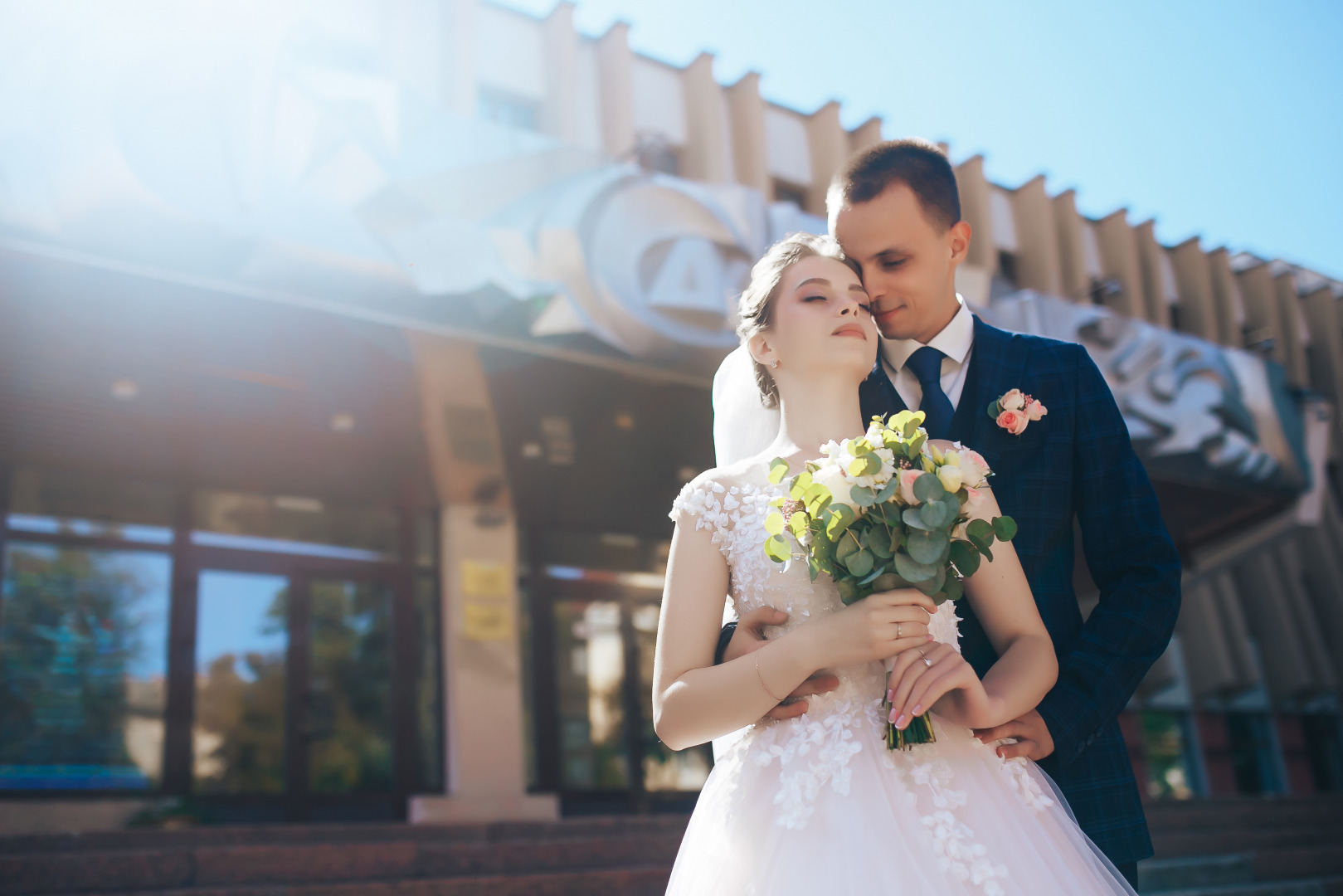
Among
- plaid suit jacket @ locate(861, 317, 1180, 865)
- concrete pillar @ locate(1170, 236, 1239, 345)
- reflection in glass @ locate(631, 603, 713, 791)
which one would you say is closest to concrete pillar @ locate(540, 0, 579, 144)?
reflection in glass @ locate(631, 603, 713, 791)

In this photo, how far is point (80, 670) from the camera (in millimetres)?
8844

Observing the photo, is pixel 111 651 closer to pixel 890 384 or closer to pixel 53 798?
pixel 53 798

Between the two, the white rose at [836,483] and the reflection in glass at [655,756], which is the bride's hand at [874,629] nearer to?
the white rose at [836,483]

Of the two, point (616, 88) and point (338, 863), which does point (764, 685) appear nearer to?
point (338, 863)

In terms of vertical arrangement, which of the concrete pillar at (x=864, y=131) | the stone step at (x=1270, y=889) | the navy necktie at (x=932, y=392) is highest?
the concrete pillar at (x=864, y=131)

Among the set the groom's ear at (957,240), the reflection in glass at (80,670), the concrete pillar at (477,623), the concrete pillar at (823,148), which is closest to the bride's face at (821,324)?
the groom's ear at (957,240)

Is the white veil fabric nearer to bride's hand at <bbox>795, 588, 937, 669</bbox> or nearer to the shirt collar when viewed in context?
the shirt collar

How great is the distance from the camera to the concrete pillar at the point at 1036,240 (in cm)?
Result: 1565

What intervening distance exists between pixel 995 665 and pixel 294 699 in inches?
352

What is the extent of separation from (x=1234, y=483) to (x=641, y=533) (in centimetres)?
706

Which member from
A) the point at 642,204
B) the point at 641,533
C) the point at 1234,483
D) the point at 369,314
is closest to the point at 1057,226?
the point at 1234,483

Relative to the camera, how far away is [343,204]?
7.63 metres

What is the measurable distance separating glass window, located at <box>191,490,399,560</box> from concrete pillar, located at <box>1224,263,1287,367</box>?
1469 cm

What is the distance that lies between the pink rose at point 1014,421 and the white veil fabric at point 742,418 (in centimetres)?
59
